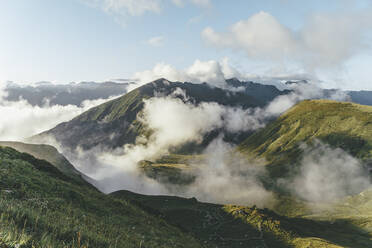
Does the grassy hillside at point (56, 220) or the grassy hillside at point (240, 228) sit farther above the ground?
the grassy hillside at point (56, 220)

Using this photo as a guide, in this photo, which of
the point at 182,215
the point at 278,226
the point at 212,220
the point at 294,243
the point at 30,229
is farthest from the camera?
the point at 182,215

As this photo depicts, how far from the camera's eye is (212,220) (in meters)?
123

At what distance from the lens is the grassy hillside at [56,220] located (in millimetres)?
7629

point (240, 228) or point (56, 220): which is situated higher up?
point (56, 220)

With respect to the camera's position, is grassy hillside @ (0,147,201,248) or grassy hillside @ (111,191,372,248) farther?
grassy hillside @ (111,191,372,248)

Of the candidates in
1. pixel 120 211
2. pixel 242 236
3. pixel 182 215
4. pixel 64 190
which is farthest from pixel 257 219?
pixel 64 190

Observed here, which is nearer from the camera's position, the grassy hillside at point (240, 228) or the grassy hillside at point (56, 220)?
the grassy hillside at point (56, 220)

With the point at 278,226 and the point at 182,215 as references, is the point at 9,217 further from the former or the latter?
the point at 182,215

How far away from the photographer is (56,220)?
12172mm

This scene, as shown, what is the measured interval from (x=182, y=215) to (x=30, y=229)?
133275 millimetres

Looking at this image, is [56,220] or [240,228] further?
[240,228]

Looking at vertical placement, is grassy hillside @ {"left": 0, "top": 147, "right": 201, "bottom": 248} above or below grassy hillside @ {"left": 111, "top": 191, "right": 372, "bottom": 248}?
above

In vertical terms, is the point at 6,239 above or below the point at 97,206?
above

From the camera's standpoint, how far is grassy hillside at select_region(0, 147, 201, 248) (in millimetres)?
7629
